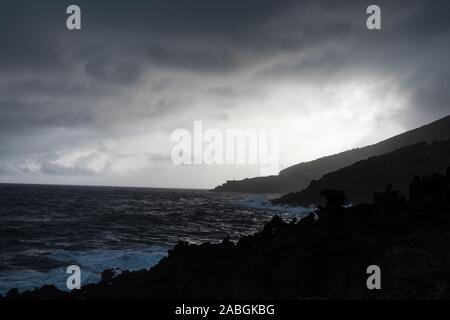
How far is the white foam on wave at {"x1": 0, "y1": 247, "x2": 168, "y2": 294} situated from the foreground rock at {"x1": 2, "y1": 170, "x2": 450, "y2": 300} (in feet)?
16.2

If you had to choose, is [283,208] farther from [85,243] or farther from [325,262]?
[325,262]

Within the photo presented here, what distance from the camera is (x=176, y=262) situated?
21.7 meters

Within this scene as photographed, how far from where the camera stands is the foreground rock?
17078 mm

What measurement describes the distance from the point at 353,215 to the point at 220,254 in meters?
9.10

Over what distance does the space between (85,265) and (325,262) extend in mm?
21203

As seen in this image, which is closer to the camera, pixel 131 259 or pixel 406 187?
pixel 131 259

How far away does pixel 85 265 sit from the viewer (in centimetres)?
3180

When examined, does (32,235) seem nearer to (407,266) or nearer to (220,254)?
(220,254)

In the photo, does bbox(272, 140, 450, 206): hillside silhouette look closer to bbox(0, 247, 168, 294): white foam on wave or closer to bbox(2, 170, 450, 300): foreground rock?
bbox(0, 247, 168, 294): white foam on wave

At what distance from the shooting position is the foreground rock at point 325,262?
1708 cm

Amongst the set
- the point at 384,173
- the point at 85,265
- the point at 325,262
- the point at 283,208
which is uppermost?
the point at 384,173

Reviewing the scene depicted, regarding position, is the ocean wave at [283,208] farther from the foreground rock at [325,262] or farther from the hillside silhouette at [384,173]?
the foreground rock at [325,262]

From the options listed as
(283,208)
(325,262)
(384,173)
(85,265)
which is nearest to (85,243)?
(85,265)
